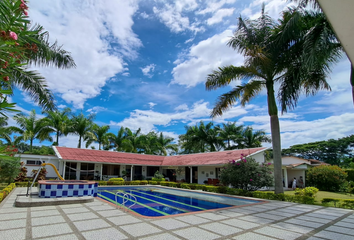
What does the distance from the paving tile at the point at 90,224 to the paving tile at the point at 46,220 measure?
2.66 feet

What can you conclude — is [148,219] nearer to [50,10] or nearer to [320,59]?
[50,10]

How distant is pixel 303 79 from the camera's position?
1304cm

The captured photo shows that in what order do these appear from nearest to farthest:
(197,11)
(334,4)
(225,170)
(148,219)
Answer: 1. (334,4)
2. (148,219)
3. (197,11)
4. (225,170)

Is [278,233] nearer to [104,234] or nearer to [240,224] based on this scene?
[240,224]

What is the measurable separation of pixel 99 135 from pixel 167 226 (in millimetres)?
26001

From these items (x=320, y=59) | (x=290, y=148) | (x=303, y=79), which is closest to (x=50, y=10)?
(x=320, y=59)

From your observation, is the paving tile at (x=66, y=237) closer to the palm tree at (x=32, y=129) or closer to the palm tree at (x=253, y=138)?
the palm tree at (x=32, y=129)

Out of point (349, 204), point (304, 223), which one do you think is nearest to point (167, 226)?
point (304, 223)

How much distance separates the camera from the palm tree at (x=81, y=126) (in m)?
27.6

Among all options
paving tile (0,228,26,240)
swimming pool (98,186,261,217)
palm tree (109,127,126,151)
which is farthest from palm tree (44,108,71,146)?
paving tile (0,228,26,240)

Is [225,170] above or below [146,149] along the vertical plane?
below

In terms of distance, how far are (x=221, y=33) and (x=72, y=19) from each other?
8.80 meters

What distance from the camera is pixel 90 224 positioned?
6.53m

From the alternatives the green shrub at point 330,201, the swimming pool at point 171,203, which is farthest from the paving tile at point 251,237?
the green shrub at point 330,201
